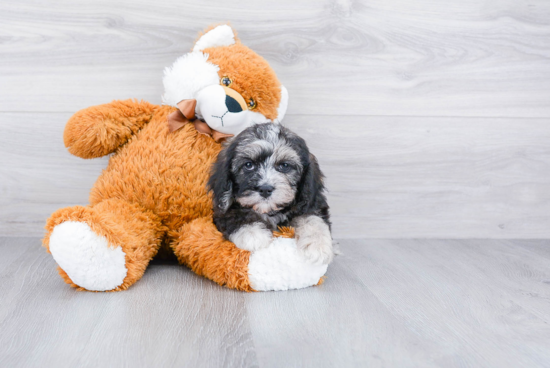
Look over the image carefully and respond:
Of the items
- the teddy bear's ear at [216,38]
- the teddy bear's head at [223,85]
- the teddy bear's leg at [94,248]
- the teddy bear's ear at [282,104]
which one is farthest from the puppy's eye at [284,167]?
the teddy bear's ear at [216,38]

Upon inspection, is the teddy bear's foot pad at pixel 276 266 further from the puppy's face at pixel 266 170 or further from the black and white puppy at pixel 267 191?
the puppy's face at pixel 266 170

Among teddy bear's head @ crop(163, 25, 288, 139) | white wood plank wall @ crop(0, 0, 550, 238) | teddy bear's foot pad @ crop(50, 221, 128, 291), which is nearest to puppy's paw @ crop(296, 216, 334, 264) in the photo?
teddy bear's head @ crop(163, 25, 288, 139)

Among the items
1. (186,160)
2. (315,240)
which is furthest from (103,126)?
(315,240)

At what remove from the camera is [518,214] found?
270 centimetres

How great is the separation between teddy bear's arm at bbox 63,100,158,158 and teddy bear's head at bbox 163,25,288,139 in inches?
6.9

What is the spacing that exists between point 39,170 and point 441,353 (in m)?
2.13

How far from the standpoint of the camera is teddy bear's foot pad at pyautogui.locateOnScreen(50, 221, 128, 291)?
1.54 m

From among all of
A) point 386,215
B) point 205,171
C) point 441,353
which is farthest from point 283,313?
point 386,215

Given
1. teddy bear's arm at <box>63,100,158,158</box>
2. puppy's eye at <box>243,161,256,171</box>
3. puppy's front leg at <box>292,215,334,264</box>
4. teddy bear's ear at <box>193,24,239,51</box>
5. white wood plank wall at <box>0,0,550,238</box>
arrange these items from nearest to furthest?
puppy's front leg at <box>292,215,334,264</box>
puppy's eye at <box>243,161,256,171</box>
teddy bear's arm at <box>63,100,158,158</box>
teddy bear's ear at <box>193,24,239,51</box>
white wood plank wall at <box>0,0,550,238</box>

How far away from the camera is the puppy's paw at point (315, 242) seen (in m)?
1.66

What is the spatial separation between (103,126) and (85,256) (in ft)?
2.07

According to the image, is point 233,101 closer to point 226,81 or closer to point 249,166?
point 226,81

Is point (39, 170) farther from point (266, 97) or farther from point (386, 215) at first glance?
point (386, 215)

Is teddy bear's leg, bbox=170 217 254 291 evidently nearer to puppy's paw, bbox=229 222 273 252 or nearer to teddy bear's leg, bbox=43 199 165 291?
puppy's paw, bbox=229 222 273 252
